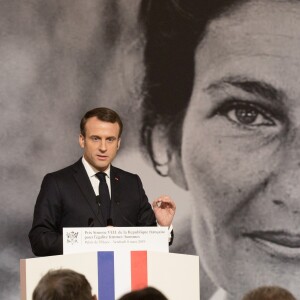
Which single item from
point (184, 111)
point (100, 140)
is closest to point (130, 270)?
point (100, 140)

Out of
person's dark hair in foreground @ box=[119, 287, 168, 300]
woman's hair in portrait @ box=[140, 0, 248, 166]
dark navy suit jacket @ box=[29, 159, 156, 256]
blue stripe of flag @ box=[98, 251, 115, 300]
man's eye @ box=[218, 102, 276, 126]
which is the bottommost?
person's dark hair in foreground @ box=[119, 287, 168, 300]

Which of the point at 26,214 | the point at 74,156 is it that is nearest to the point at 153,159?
the point at 74,156

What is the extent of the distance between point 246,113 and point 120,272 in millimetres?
3010

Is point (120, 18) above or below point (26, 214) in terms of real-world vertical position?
above

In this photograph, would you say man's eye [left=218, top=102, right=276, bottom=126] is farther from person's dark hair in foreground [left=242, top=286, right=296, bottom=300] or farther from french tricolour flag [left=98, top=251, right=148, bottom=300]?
person's dark hair in foreground [left=242, top=286, right=296, bottom=300]

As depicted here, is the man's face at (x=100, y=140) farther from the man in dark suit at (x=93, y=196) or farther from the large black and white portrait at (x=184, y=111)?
the large black and white portrait at (x=184, y=111)

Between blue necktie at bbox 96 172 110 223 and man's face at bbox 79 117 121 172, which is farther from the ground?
man's face at bbox 79 117 121 172

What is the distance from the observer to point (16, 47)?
21.2 feet

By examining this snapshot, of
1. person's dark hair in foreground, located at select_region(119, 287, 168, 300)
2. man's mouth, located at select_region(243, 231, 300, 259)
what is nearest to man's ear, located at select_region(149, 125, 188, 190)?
man's mouth, located at select_region(243, 231, 300, 259)

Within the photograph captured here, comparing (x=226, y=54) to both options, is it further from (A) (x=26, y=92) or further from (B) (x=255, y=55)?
(A) (x=26, y=92)

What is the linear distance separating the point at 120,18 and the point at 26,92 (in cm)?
90

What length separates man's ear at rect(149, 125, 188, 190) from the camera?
6.57 metres

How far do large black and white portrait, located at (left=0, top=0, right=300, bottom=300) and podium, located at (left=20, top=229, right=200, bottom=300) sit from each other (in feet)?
8.40

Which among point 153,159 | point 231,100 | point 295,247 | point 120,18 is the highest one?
point 120,18
